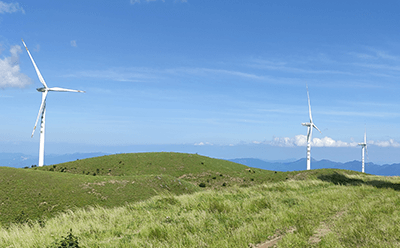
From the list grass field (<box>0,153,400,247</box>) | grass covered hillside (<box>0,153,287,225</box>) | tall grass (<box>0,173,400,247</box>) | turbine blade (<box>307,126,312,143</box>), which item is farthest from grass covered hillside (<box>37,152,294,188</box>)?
tall grass (<box>0,173,400,247</box>)

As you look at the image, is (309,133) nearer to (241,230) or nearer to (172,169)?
(172,169)

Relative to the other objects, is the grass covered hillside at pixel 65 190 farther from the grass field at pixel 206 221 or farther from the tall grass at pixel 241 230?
the tall grass at pixel 241 230

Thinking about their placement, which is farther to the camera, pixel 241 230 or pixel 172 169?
pixel 172 169

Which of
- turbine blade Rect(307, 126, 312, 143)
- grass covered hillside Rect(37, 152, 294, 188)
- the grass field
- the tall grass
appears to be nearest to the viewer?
the tall grass

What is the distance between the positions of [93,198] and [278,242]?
26.5 meters

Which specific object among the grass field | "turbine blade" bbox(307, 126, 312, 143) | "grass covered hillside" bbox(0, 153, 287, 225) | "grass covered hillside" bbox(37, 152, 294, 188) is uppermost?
"turbine blade" bbox(307, 126, 312, 143)

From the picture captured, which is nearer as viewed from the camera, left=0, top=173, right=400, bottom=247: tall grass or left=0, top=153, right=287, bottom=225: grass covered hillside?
left=0, top=173, right=400, bottom=247: tall grass

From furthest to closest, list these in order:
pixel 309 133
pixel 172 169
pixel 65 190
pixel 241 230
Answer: pixel 309 133 → pixel 172 169 → pixel 65 190 → pixel 241 230

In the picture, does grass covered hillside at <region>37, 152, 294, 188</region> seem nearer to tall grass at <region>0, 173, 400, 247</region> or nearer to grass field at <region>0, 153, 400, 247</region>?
grass field at <region>0, 153, 400, 247</region>

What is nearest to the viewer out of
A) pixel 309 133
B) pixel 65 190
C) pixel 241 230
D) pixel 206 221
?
pixel 241 230

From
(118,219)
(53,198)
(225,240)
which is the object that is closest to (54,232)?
(118,219)

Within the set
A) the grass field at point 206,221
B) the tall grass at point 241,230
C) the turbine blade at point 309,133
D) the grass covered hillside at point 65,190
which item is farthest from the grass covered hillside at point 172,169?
the tall grass at point 241,230

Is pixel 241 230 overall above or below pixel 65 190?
above

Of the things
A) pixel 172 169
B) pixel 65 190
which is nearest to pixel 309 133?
pixel 172 169
